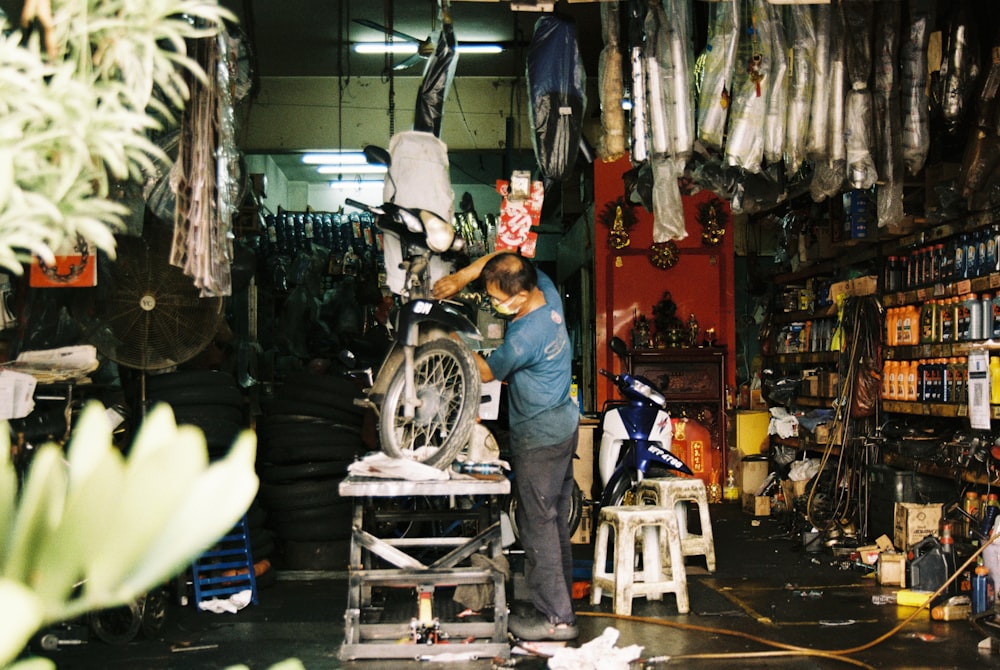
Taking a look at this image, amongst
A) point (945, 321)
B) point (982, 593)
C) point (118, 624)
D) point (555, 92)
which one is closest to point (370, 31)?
point (555, 92)

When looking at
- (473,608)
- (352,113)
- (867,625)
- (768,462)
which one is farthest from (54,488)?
(352,113)

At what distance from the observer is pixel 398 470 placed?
13.3 ft

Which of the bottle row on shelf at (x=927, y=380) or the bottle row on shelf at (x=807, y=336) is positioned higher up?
the bottle row on shelf at (x=807, y=336)

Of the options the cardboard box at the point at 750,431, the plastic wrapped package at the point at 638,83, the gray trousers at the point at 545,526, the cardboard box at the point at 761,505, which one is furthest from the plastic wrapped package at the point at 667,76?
the cardboard box at the point at 750,431

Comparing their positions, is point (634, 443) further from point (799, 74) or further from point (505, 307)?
point (799, 74)

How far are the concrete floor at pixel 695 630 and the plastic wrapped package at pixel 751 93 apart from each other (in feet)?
7.62

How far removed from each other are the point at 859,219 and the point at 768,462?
2681 mm

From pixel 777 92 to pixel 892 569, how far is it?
2.74 meters

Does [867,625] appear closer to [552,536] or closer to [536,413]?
[552,536]

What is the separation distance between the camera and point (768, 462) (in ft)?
27.5

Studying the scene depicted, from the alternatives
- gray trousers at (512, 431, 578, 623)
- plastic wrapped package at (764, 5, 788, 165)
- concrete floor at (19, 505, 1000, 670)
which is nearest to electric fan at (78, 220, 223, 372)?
concrete floor at (19, 505, 1000, 670)

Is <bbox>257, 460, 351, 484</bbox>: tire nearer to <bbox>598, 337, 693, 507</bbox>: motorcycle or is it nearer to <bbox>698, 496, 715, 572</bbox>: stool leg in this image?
<bbox>598, 337, 693, 507</bbox>: motorcycle

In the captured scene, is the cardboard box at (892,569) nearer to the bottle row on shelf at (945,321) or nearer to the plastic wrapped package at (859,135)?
the bottle row on shelf at (945,321)

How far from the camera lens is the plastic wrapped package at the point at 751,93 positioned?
482 cm
